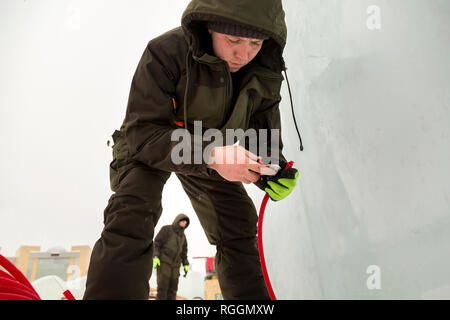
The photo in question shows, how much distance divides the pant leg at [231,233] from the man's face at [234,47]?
1.04ft

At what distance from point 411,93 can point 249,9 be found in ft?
1.16

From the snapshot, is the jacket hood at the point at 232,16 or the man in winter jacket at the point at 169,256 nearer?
the jacket hood at the point at 232,16

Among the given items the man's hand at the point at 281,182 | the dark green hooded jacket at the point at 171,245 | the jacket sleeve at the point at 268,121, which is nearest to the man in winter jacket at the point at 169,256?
the dark green hooded jacket at the point at 171,245

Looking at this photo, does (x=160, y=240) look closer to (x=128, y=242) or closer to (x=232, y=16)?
(x=128, y=242)

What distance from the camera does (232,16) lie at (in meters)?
0.55

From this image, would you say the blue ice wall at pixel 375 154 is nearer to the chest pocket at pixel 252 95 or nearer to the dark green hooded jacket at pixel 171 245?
the chest pocket at pixel 252 95

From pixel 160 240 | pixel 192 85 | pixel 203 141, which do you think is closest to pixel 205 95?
pixel 192 85

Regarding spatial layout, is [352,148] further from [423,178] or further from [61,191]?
[61,191]

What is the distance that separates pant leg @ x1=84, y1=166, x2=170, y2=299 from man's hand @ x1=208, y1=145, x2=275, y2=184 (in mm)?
157

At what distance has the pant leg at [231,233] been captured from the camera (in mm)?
678

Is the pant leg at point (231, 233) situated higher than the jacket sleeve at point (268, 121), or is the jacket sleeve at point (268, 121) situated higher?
the jacket sleeve at point (268, 121)

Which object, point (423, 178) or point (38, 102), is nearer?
point (423, 178)

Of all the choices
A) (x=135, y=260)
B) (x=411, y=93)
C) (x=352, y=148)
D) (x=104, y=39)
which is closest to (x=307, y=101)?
(x=352, y=148)

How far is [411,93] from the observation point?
524mm
